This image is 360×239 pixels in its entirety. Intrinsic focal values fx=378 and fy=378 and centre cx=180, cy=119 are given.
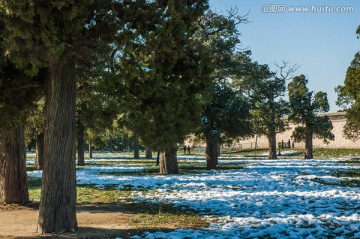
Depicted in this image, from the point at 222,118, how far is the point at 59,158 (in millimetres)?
18025

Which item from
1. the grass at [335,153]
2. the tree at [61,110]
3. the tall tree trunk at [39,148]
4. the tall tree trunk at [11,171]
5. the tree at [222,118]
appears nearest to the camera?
the tree at [61,110]

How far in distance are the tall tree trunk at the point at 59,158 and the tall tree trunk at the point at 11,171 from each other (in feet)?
14.2

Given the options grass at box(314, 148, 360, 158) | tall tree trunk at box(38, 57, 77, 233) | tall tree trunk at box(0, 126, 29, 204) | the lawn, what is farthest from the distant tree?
grass at box(314, 148, 360, 158)

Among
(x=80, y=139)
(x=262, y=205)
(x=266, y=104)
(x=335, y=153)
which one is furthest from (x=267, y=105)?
(x=262, y=205)

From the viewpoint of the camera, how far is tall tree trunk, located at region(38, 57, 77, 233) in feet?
26.0

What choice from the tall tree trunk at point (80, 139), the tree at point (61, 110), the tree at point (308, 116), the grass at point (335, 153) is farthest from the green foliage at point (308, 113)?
the tree at point (61, 110)

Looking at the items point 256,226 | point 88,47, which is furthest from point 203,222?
point 88,47

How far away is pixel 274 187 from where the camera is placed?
49.5 feet

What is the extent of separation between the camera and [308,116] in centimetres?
4225

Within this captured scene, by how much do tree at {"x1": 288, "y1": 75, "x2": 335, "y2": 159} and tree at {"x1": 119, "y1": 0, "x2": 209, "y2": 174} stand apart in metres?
34.5

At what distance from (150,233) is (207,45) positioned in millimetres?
16499

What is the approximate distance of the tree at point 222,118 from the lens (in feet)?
81.5

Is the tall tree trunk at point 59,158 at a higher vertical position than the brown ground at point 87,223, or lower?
higher

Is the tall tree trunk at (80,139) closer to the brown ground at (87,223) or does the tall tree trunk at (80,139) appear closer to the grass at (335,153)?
the brown ground at (87,223)
